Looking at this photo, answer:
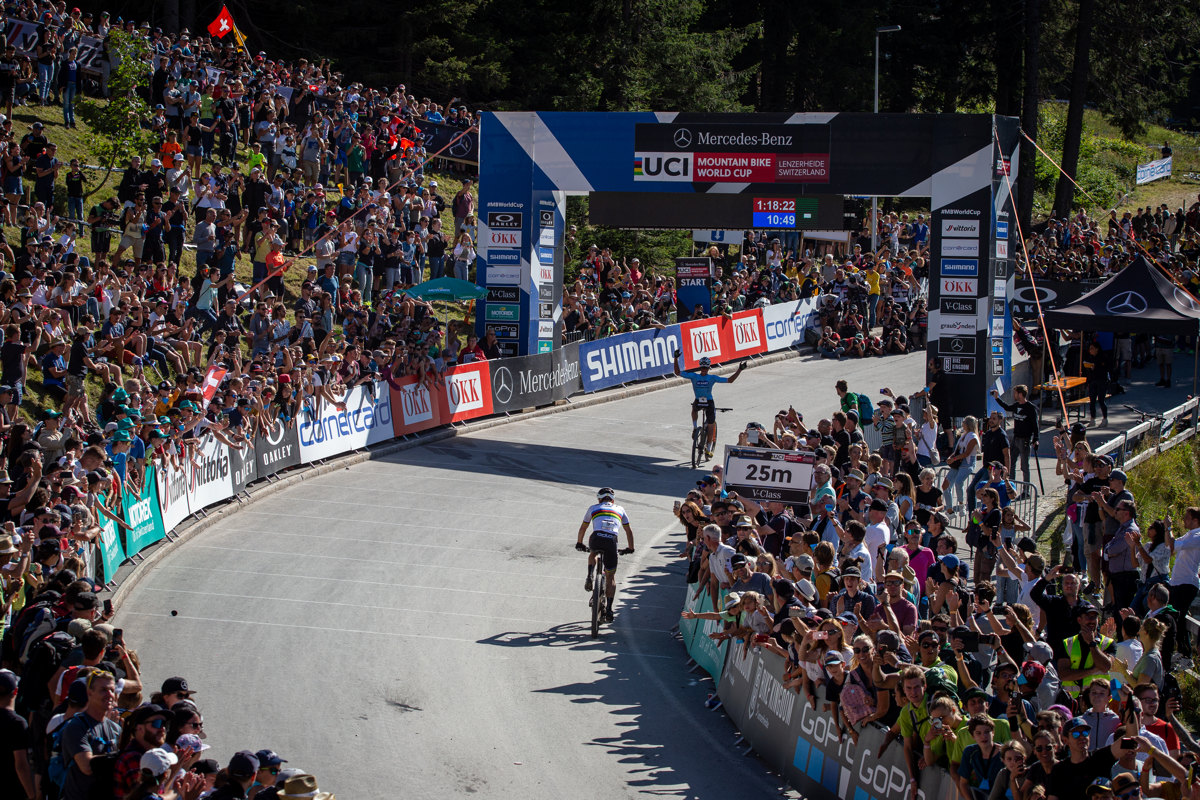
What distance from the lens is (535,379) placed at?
2858cm

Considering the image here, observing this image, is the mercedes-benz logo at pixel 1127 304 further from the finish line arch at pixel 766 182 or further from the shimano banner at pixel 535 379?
the shimano banner at pixel 535 379

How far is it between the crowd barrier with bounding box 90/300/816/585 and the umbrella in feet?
4.99

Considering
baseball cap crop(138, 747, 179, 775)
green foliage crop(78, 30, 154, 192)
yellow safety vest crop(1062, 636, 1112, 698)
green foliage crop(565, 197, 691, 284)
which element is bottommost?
yellow safety vest crop(1062, 636, 1112, 698)

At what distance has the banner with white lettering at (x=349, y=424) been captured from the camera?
73.1ft

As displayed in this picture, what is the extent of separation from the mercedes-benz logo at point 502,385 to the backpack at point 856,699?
17.6 m

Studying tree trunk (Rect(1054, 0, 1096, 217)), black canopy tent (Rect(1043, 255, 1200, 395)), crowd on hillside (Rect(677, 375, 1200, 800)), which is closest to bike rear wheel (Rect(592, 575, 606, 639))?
crowd on hillside (Rect(677, 375, 1200, 800))

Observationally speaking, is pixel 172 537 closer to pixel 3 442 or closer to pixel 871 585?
pixel 3 442

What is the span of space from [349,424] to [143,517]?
271 inches

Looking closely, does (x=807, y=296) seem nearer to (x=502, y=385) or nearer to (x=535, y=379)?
(x=535, y=379)

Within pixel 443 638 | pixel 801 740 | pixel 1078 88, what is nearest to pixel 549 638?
pixel 443 638

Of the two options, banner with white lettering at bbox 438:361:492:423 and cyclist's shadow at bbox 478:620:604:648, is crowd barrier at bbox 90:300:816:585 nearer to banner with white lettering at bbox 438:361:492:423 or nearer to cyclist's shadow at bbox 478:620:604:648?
banner with white lettering at bbox 438:361:492:423

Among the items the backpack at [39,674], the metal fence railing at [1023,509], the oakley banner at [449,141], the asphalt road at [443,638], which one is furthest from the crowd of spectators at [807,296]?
the backpack at [39,674]

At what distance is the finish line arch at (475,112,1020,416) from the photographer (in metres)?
24.3

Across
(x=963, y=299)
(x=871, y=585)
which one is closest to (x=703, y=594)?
(x=871, y=585)
